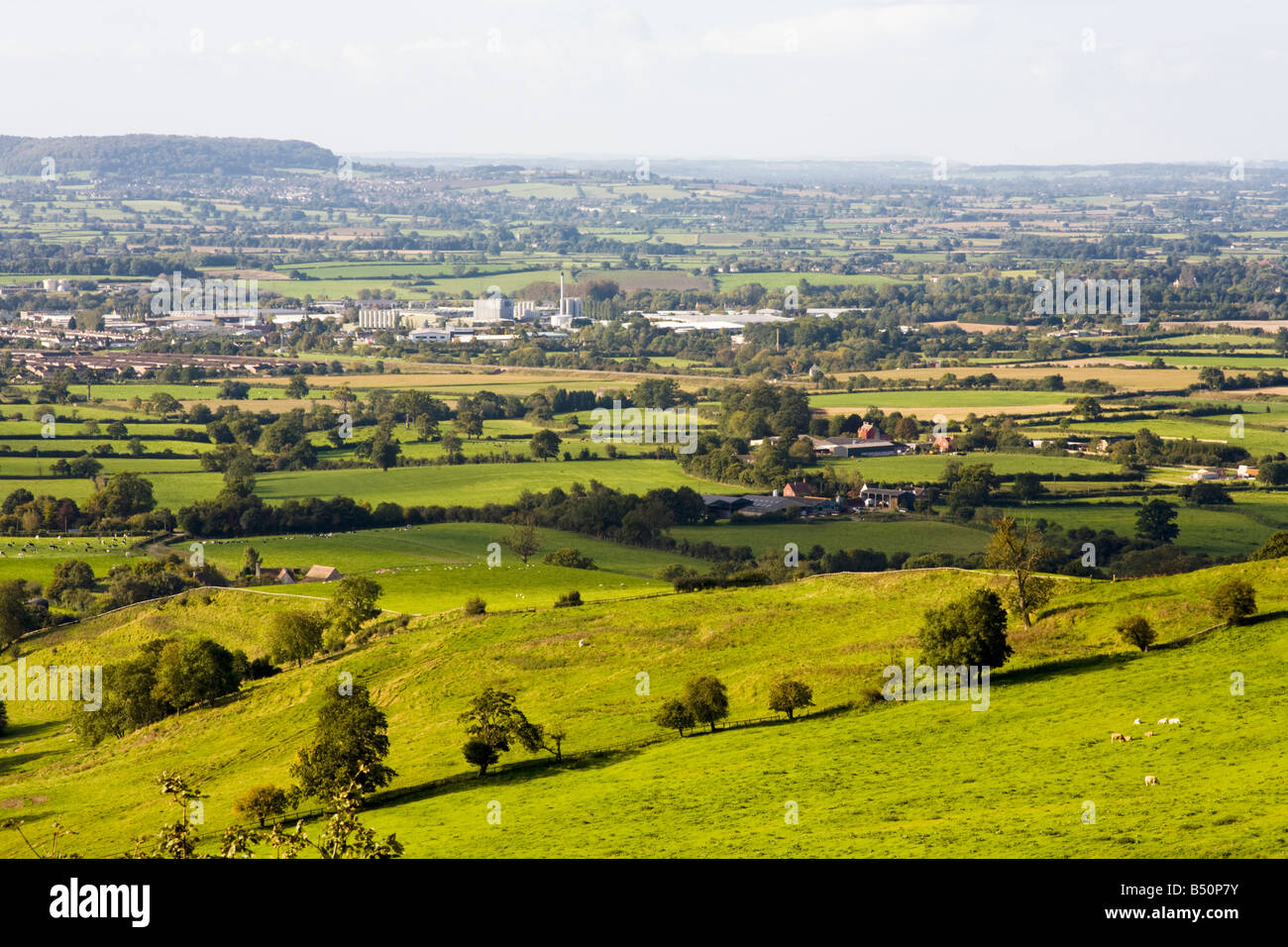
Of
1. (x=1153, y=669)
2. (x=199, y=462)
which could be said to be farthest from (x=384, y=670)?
(x=199, y=462)

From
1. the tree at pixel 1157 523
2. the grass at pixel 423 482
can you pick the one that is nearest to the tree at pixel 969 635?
the tree at pixel 1157 523

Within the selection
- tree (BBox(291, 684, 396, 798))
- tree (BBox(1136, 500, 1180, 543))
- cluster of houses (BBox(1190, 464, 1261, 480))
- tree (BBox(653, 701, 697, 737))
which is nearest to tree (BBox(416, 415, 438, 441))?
cluster of houses (BBox(1190, 464, 1261, 480))

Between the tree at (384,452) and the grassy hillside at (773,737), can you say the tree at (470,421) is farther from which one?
the grassy hillside at (773,737)

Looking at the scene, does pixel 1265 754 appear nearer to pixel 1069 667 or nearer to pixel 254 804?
pixel 1069 667

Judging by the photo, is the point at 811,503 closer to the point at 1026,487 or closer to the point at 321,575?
the point at 1026,487

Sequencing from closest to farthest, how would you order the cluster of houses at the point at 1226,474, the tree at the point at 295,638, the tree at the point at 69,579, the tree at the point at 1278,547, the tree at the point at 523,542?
→ the tree at the point at 1278,547, the tree at the point at 295,638, the tree at the point at 69,579, the tree at the point at 523,542, the cluster of houses at the point at 1226,474

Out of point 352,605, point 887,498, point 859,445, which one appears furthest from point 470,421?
point 352,605

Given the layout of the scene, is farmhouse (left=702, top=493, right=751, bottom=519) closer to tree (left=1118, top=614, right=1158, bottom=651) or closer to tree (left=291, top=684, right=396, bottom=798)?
tree (left=1118, top=614, right=1158, bottom=651)
